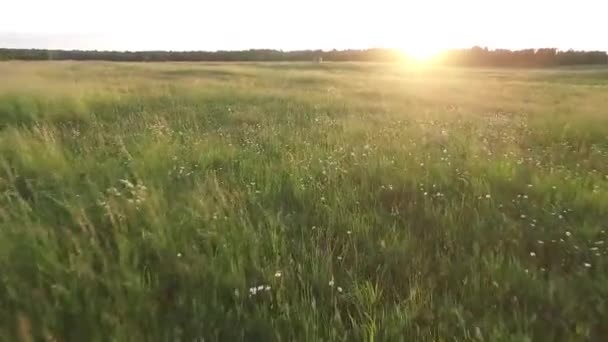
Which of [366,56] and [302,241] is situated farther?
[366,56]

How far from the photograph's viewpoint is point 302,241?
10.3 ft

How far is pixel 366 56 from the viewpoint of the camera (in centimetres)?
8531

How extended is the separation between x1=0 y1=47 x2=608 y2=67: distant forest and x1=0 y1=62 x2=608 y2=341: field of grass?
71358 mm

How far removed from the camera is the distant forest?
7005 cm

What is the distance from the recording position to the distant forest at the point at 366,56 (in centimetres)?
7005

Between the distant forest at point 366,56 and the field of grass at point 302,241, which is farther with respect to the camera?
the distant forest at point 366,56

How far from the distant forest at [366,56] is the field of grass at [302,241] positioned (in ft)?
234

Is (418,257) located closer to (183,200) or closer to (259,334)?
(259,334)

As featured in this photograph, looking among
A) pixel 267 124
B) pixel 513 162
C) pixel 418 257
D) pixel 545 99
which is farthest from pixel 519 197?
pixel 545 99

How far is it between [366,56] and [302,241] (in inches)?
3356

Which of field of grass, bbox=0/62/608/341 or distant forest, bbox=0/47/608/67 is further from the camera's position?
distant forest, bbox=0/47/608/67

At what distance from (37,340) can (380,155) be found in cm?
374

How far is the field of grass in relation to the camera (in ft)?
7.69

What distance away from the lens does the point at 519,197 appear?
399 cm
